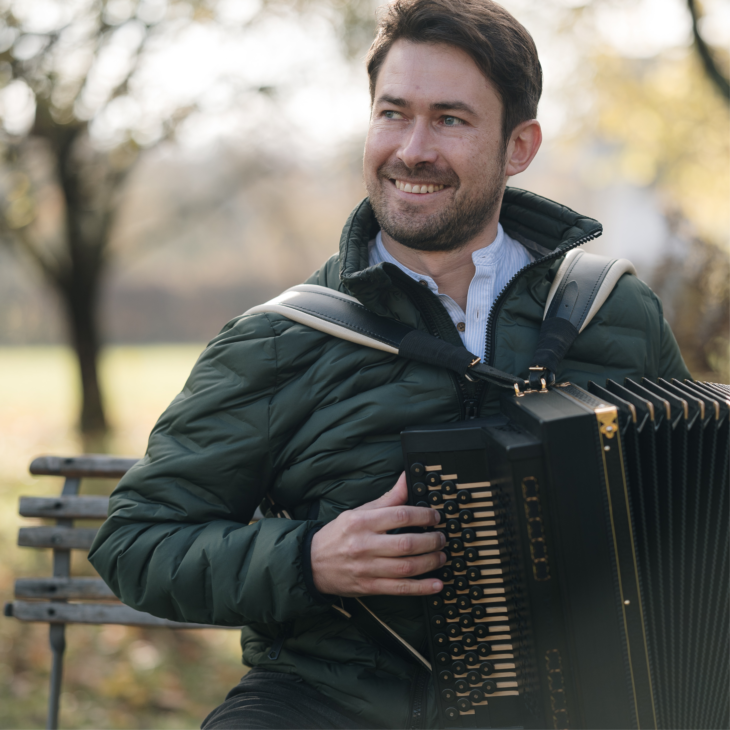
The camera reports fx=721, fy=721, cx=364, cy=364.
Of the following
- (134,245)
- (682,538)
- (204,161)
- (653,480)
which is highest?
(204,161)

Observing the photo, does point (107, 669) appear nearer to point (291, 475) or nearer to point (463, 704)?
point (291, 475)

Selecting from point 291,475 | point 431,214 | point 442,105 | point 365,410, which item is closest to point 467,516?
point 365,410

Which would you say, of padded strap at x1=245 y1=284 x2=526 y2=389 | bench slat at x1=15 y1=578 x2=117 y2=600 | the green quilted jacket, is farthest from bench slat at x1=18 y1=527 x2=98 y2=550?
padded strap at x1=245 y1=284 x2=526 y2=389

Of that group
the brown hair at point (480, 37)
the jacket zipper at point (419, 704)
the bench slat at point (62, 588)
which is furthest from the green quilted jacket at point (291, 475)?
the bench slat at point (62, 588)

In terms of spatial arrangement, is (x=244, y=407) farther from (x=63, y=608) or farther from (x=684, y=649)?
(x=63, y=608)

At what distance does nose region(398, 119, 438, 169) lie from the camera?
201 centimetres

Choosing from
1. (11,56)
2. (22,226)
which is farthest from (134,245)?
(11,56)

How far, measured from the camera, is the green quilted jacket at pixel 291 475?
1.80m

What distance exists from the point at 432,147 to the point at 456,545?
3.57 feet

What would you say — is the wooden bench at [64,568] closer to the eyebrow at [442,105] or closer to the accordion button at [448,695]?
the accordion button at [448,695]

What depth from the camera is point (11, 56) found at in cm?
480

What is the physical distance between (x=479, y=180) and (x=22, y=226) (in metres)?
5.17

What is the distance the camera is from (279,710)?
1.84 metres

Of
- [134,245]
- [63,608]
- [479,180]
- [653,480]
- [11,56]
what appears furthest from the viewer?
[134,245]
